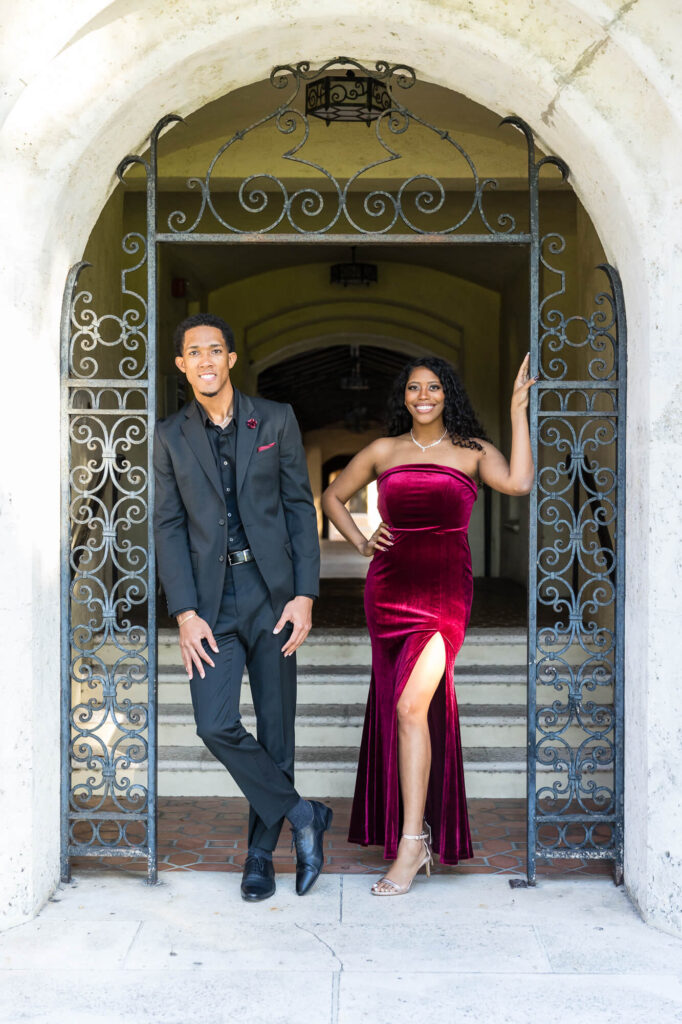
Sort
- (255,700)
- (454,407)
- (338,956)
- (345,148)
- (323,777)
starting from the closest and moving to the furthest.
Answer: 1. (338,956)
2. (255,700)
3. (454,407)
4. (323,777)
5. (345,148)

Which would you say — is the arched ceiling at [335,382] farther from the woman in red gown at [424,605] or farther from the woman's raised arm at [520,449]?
the woman's raised arm at [520,449]

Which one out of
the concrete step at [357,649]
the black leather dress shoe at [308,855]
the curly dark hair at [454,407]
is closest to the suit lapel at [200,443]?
the curly dark hair at [454,407]

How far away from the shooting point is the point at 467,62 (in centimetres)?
398

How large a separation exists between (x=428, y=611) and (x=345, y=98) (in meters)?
2.80

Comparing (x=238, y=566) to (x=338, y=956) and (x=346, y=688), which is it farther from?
(x=346, y=688)

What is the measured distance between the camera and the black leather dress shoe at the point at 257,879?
3.94m

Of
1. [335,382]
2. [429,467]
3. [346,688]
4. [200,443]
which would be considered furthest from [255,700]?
[335,382]

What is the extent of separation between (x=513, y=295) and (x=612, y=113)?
6.86 meters

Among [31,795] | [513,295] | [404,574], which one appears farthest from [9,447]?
[513,295]

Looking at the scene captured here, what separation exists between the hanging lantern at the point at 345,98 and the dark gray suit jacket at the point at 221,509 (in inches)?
84.3

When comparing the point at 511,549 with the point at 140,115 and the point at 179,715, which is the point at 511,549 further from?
the point at 140,115

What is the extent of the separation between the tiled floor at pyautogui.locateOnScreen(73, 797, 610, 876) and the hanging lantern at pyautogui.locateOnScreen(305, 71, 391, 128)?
3497 millimetres

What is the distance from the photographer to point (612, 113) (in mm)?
3777

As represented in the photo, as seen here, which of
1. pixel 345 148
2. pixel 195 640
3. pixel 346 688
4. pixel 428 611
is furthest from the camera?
pixel 345 148
